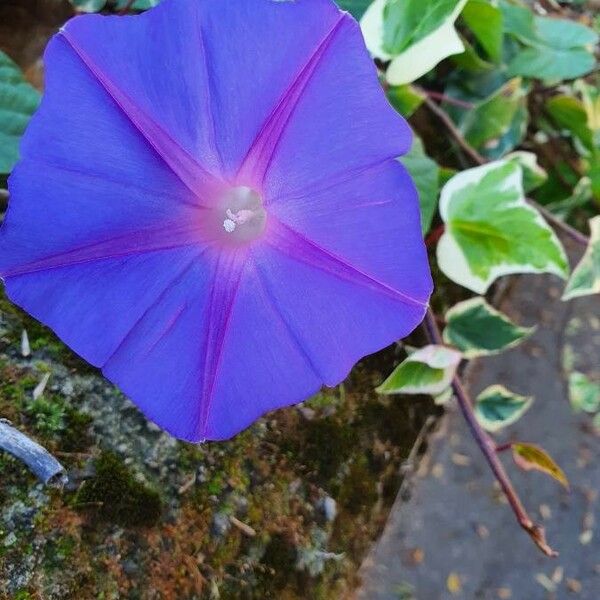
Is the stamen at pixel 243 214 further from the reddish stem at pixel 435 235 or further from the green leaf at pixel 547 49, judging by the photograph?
the green leaf at pixel 547 49

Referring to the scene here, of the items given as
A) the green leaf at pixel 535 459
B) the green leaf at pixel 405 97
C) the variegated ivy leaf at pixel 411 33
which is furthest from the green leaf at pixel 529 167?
the green leaf at pixel 535 459

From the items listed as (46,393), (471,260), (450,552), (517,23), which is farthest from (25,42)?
(450,552)

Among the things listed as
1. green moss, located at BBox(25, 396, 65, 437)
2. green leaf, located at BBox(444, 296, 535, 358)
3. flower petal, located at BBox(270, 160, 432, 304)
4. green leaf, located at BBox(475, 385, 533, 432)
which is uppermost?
flower petal, located at BBox(270, 160, 432, 304)

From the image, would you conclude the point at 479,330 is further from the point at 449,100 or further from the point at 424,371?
the point at 449,100

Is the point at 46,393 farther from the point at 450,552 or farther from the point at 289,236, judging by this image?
the point at 450,552

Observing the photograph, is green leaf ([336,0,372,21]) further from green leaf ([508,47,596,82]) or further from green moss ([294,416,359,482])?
green moss ([294,416,359,482])

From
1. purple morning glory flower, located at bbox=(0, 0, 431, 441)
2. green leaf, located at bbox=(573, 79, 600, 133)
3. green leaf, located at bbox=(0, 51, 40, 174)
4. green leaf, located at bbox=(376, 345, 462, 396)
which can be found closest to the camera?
purple morning glory flower, located at bbox=(0, 0, 431, 441)

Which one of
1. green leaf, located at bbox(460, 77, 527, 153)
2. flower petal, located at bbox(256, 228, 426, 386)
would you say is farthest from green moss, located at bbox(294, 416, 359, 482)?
green leaf, located at bbox(460, 77, 527, 153)
